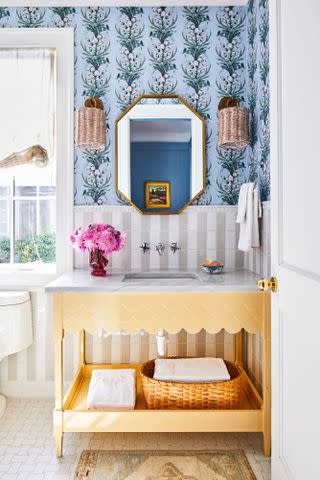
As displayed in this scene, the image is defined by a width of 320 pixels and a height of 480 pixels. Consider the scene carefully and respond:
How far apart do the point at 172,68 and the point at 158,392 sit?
6.68 feet

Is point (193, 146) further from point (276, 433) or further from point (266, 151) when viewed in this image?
point (276, 433)

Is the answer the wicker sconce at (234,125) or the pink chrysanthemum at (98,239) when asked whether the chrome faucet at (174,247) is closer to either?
the pink chrysanthemum at (98,239)

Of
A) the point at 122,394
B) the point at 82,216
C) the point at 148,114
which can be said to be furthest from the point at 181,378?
the point at 148,114

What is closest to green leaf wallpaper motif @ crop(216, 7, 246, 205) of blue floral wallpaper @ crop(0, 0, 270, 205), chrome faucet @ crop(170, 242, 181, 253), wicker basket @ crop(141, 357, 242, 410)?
blue floral wallpaper @ crop(0, 0, 270, 205)

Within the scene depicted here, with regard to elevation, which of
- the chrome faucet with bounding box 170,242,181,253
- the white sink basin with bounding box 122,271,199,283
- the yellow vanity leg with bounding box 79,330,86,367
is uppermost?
the chrome faucet with bounding box 170,242,181,253

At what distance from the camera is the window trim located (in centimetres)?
246

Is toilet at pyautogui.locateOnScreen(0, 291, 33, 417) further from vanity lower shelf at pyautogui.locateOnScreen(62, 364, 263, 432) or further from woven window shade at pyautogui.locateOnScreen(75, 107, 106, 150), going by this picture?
woven window shade at pyautogui.locateOnScreen(75, 107, 106, 150)

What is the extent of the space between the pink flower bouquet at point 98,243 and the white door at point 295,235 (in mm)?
974

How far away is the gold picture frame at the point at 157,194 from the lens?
246 cm

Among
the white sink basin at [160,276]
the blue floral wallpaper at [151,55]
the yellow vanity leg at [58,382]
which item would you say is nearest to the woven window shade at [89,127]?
the blue floral wallpaper at [151,55]

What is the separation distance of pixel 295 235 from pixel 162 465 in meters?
1.32

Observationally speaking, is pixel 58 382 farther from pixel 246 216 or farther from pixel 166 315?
pixel 246 216

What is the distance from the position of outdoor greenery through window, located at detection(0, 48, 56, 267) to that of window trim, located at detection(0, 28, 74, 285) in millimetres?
79

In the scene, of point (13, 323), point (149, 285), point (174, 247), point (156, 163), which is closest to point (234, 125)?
point (156, 163)
